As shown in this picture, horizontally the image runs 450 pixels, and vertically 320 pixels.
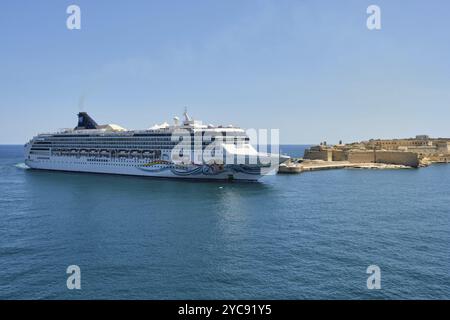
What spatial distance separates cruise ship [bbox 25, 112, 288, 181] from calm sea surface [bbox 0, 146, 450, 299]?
614 cm

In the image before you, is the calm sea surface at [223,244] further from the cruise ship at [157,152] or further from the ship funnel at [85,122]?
the ship funnel at [85,122]

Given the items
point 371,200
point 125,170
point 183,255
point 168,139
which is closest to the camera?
point 183,255

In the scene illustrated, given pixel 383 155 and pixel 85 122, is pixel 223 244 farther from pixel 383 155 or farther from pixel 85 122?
pixel 383 155

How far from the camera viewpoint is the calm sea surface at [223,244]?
50.0ft

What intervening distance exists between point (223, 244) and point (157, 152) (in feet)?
105

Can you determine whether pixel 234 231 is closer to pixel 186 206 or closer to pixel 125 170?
pixel 186 206

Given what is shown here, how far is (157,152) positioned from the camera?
5131cm

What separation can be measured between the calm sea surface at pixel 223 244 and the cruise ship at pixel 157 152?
614 cm

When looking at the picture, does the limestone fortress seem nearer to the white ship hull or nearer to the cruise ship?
the cruise ship

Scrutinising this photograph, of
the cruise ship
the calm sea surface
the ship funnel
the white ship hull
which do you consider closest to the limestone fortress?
the cruise ship

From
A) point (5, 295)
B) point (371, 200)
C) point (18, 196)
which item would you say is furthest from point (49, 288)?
point (371, 200)

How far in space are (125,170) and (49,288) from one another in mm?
39957

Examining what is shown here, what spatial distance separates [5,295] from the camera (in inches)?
575
